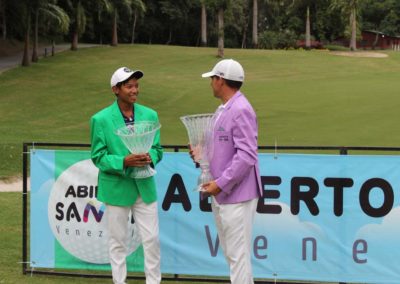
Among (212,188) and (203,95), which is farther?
(203,95)

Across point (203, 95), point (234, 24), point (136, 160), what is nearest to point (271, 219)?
point (136, 160)

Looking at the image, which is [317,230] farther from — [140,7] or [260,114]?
[140,7]

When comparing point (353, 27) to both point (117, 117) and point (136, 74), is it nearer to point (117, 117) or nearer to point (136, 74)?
point (136, 74)

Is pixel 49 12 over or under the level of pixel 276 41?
over

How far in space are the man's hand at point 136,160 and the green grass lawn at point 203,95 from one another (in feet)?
34.6

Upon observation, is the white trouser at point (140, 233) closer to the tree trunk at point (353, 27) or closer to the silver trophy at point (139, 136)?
the silver trophy at point (139, 136)

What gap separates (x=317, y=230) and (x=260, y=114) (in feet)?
66.5

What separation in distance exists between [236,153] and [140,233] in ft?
4.43

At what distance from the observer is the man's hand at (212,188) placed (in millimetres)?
4852

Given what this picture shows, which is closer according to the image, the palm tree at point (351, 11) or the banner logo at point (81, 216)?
the banner logo at point (81, 216)

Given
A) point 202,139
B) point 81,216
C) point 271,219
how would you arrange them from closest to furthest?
point 202,139, point 271,219, point 81,216

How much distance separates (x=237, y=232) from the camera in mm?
4988

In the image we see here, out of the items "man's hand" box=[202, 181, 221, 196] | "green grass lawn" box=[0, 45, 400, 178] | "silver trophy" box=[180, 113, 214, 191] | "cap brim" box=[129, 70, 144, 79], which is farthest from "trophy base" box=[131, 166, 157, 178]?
"green grass lawn" box=[0, 45, 400, 178]

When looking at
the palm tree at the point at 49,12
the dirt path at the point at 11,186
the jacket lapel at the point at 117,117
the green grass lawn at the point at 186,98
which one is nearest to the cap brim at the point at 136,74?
the jacket lapel at the point at 117,117
